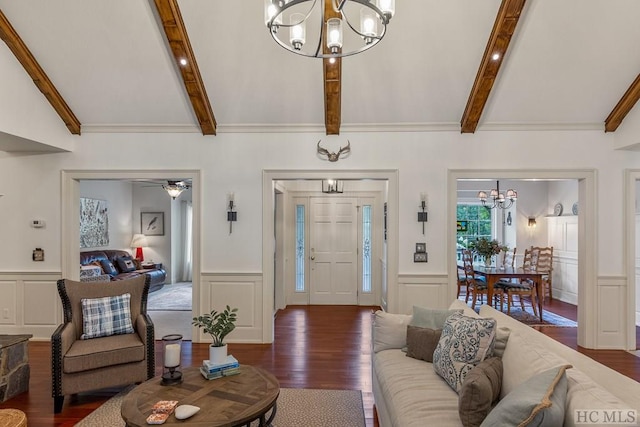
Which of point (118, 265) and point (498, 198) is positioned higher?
point (498, 198)

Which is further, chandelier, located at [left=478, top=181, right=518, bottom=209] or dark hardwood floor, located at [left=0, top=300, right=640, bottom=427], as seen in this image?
chandelier, located at [left=478, top=181, right=518, bottom=209]

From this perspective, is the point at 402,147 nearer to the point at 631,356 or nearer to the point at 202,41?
the point at 202,41

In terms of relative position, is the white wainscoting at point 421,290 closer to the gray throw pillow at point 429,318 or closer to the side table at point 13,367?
the gray throw pillow at point 429,318

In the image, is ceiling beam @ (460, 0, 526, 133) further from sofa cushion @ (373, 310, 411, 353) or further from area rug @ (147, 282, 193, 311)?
area rug @ (147, 282, 193, 311)

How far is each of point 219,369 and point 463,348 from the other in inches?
62.5

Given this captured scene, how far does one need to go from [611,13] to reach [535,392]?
3779 mm

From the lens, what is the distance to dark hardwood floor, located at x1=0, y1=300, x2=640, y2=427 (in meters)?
3.21

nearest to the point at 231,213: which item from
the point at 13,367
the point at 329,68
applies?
the point at 329,68

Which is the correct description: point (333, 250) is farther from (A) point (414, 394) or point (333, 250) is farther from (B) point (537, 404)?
(B) point (537, 404)

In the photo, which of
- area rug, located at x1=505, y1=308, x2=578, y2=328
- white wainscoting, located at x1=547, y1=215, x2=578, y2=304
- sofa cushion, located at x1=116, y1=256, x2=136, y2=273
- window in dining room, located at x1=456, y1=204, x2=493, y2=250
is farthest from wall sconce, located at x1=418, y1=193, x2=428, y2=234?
sofa cushion, located at x1=116, y1=256, x2=136, y2=273

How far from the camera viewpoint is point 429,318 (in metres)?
2.97

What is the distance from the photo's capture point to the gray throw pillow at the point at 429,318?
292 cm

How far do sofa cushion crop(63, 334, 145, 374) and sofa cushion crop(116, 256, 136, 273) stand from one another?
5035 mm

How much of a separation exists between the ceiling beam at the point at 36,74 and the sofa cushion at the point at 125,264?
12.5 ft
